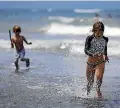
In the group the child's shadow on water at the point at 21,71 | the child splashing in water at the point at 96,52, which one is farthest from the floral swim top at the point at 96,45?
the child's shadow on water at the point at 21,71

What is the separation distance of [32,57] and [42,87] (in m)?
6.61

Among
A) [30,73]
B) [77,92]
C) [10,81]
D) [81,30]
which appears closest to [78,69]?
[30,73]

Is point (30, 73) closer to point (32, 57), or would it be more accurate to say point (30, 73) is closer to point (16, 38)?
point (16, 38)

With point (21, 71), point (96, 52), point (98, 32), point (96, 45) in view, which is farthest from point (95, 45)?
point (21, 71)

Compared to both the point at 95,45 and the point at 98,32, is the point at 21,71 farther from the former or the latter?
the point at 98,32

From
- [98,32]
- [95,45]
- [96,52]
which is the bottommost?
[96,52]

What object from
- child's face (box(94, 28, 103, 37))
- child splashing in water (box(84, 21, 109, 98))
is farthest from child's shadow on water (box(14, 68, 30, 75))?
child's face (box(94, 28, 103, 37))

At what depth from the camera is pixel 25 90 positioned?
32.4 ft

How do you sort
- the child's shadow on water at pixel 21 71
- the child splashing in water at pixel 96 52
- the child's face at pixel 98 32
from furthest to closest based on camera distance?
the child's shadow on water at pixel 21 71, the child splashing in water at pixel 96 52, the child's face at pixel 98 32

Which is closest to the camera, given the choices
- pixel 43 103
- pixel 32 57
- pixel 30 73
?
pixel 43 103

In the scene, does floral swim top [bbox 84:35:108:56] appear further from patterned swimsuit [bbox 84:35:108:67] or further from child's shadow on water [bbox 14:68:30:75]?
child's shadow on water [bbox 14:68:30:75]

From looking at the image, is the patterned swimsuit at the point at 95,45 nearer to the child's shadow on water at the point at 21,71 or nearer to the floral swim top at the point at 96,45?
the floral swim top at the point at 96,45

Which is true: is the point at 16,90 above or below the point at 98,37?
below

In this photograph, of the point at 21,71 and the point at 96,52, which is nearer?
the point at 96,52
